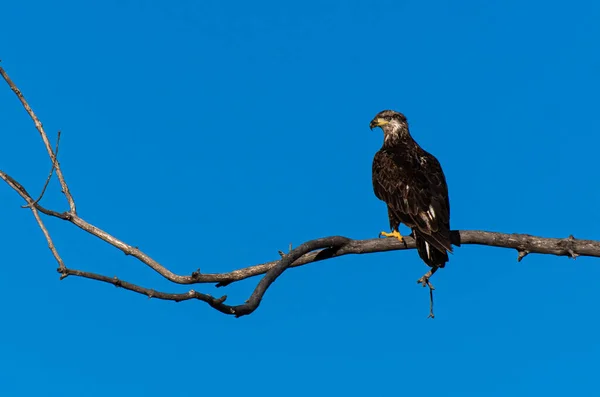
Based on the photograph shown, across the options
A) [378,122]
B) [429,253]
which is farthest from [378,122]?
[429,253]

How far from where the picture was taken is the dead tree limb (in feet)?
25.0

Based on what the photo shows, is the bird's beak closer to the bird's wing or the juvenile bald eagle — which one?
the juvenile bald eagle

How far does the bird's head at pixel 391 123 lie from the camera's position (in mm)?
14152

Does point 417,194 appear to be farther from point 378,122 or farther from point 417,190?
point 378,122

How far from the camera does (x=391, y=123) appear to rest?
14234 millimetres

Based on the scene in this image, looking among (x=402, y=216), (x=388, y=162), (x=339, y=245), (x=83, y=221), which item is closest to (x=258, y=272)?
(x=339, y=245)

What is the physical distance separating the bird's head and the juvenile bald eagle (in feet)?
0.98

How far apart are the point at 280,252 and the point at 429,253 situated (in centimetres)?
297

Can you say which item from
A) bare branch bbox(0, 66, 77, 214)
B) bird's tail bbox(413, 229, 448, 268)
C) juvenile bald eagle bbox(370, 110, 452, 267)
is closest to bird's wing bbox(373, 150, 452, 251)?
juvenile bald eagle bbox(370, 110, 452, 267)

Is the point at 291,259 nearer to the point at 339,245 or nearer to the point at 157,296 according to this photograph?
the point at 339,245

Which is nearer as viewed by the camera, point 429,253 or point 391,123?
point 429,253

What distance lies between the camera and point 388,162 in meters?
12.7

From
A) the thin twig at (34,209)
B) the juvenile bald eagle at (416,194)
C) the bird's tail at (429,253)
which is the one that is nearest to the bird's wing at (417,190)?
the juvenile bald eagle at (416,194)

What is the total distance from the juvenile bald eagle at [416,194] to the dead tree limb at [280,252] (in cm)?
28
